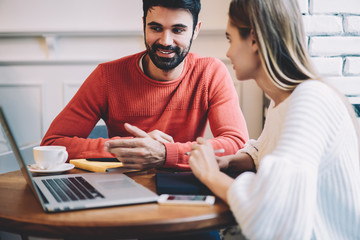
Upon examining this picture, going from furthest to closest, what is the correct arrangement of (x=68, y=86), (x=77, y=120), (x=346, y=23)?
(x=68, y=86) < (x=346, y=23) < (x=77, y=120)

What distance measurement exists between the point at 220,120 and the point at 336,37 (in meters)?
0.72

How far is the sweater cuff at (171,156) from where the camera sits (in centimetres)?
110

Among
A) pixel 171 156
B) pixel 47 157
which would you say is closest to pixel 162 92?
pixel 171 156

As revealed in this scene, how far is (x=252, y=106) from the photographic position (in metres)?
2.43

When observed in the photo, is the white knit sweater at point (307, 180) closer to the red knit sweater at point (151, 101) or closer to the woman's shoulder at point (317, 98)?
the woman's shoulder at point (317, 98)

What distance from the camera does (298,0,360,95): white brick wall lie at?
1.65 metres

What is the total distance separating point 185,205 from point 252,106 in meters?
1.78

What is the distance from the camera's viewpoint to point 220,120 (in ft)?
4.62

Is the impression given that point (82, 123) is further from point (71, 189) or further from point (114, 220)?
point (114, 220)

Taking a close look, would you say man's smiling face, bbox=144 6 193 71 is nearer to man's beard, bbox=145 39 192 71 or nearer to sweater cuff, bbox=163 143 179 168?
man's beard, bbox=145 39 192 71

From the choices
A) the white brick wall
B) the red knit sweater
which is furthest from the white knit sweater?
the white brick wall

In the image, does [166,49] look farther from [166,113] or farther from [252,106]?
[252,106]

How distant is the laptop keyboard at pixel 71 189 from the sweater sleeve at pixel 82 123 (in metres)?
0.31

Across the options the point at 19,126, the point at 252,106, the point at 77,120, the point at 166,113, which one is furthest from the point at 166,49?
the point at 19,126
